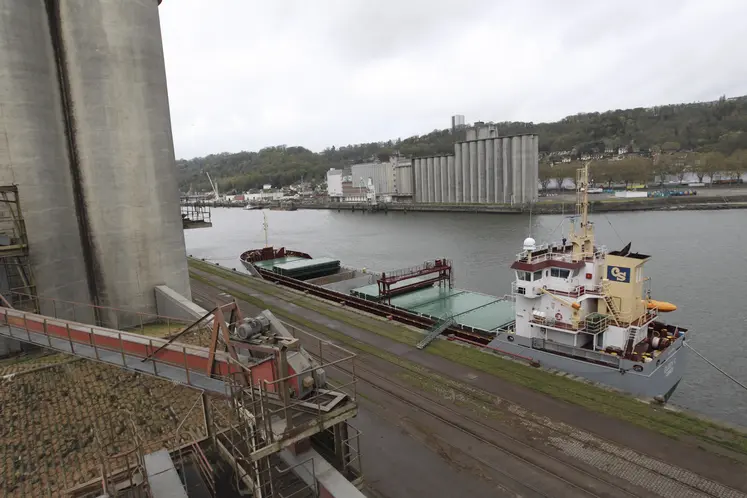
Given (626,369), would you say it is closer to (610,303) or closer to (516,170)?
(610,303)

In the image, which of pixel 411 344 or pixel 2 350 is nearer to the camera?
pixel 2 350

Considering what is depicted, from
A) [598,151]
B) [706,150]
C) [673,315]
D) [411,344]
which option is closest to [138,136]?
[411,344]

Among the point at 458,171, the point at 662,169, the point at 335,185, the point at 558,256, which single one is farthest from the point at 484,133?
the point at 558,256

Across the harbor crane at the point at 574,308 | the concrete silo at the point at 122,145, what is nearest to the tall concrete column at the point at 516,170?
the harbor crane at the point at 574,308

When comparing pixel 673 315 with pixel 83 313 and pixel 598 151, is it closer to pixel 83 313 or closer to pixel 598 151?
pixel 83 313

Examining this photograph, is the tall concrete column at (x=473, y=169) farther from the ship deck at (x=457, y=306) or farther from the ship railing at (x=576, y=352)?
the ship railing at (x=576, y=352)
